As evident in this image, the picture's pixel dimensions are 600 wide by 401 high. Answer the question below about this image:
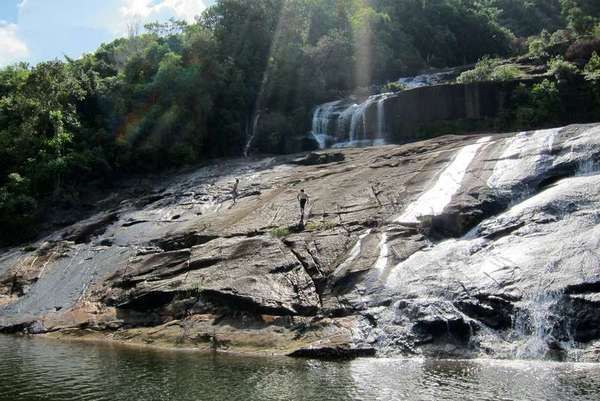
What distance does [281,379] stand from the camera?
15039 millimetres

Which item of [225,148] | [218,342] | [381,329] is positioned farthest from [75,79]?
[381,329]

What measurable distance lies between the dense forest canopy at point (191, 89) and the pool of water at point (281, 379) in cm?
2222

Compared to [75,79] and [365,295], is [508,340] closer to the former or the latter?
[365,295]

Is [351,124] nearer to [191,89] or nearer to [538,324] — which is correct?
[191,89]

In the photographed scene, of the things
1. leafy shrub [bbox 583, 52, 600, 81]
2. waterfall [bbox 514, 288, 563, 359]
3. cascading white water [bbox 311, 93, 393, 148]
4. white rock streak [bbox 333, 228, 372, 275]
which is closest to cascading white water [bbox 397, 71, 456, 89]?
cascading white water [bbox 311, 93, 393, 148]

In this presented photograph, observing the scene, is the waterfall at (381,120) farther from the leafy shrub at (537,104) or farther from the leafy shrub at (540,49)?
the leafy shrub at (540,49)

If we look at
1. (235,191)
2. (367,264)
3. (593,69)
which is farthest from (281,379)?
(593,69)

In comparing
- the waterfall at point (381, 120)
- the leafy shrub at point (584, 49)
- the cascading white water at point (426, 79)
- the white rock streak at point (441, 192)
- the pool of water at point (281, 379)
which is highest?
the cascading white water at point (426, 79)

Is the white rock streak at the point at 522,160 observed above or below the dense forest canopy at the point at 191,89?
below

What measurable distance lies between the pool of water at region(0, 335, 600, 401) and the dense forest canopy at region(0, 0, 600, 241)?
2222 centimetres

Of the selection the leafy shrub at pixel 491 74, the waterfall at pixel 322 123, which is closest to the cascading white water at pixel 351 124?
the waterfall at pixel 322 123

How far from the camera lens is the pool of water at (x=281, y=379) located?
13227 millimetres

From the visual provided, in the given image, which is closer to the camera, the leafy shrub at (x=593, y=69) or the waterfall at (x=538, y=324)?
the waterfall at (x=538, y=324)

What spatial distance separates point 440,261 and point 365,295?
9.66 ft
